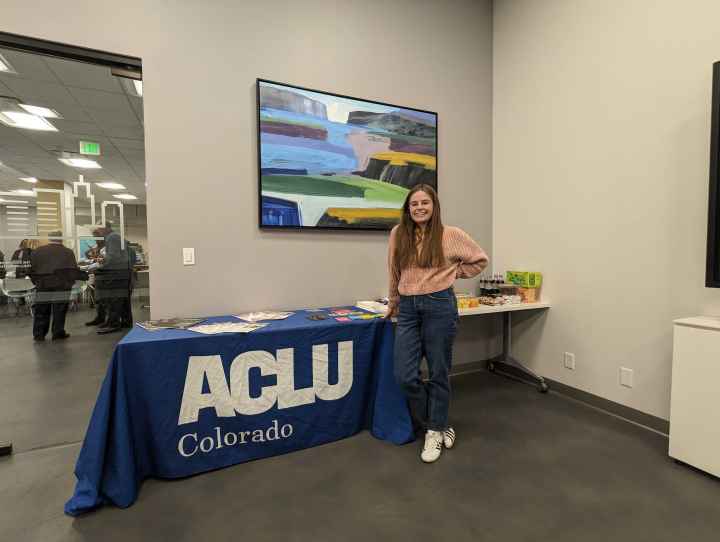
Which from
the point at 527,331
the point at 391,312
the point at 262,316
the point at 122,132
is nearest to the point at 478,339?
the point at 527,331

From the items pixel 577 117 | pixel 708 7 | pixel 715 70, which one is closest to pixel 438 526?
pixel 715 70

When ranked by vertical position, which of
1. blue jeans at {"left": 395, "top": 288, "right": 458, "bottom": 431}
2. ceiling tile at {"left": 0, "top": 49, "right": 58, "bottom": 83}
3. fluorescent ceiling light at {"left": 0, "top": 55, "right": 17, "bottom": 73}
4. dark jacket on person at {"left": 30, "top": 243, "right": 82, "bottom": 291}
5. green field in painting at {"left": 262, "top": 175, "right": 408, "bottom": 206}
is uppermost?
ceiling tile at {"left": 0, "top": 49, "right": 58, "bottom": 83}

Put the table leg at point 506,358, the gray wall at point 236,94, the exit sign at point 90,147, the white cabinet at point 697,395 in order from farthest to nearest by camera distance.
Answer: the exit sign at point 90,147
the table leg at point 506,358
the gray wall at point 236,94
the white cabinet at point 697,395

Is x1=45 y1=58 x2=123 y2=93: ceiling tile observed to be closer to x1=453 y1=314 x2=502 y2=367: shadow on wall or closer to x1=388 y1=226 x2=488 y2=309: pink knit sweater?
x1=388 y1=226 x2=488 y2=309: pink knit sweater

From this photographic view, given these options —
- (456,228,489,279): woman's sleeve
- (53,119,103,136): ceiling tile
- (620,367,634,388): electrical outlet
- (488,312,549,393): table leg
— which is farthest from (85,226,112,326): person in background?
(620,367,634,388): electrical outlet

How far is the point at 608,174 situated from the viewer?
2389mm

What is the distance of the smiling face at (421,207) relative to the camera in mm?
1901

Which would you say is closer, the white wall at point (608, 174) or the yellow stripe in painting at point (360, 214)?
the white wall at point (608, 174)

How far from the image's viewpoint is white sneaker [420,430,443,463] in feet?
6.21

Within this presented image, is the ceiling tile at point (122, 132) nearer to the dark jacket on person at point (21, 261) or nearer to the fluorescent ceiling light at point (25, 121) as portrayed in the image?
the fluorescent ceiling light at point (25, 121)

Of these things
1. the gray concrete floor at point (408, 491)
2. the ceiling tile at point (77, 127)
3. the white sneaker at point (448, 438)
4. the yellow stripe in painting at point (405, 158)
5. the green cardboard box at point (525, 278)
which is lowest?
the gray concrete floor at point (408, 491)

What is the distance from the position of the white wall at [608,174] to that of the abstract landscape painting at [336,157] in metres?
0.85

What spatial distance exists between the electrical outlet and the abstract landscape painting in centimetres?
187

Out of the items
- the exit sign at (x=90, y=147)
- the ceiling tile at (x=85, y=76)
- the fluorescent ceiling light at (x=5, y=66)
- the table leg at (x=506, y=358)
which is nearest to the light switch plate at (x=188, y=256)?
the ceiling tile at (x=85, y=76)
